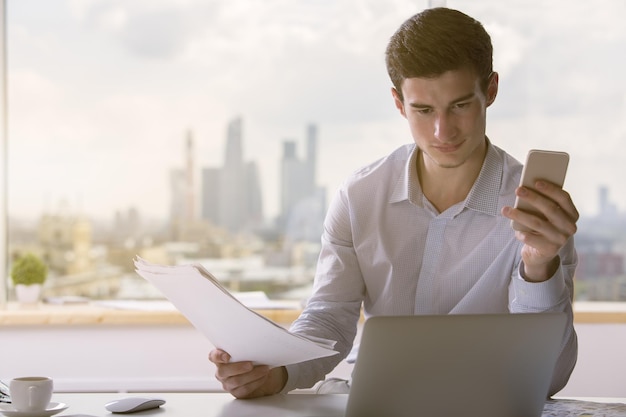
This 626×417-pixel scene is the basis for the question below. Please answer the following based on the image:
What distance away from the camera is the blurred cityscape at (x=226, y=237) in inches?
152

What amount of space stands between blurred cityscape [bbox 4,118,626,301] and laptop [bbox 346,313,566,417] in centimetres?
243

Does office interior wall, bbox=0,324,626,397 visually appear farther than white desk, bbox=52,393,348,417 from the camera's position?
Yes

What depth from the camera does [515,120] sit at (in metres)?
3.89

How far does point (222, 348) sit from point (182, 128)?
2.21 metres

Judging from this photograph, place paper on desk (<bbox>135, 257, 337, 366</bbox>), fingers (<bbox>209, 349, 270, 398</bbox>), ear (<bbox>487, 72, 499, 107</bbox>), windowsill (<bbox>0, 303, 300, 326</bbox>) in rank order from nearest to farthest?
1. paper on desk (<bbox>135, 257, 337, 366</bbox>)
2. fingers (<bbox>209, 349, 270, 398</bbox>)
3. ear (<bbox>487, 72, 499, 107</bbox>)
4. windowsill (<bbox>0, 303, 300, 326</bbox>)

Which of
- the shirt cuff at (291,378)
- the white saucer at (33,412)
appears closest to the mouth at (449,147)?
the shirt cuff at (291,378)

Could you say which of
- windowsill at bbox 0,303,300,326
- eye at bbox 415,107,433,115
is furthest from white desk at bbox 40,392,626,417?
windowsill at bbox 0,303,300,326

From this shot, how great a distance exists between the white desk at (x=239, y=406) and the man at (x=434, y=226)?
2.1 inches

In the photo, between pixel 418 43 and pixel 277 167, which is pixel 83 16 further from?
pixel 418 43

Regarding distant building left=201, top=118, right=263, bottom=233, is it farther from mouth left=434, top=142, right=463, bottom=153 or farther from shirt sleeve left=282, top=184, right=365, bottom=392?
mouth left=434, top=142, right=463, bottom=153

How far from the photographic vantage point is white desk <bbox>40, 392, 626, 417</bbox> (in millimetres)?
1655

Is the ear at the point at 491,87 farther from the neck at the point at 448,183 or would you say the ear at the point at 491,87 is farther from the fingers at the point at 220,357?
the fingers at the point at 220,357

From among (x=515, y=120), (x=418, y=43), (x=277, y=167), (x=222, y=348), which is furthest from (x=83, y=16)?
(x=222, y=348)

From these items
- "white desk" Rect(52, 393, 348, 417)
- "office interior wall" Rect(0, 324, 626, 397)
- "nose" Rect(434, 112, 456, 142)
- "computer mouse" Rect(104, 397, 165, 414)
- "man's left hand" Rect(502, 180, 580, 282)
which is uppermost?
"nose" Rect(434, 112, 456, 142)
